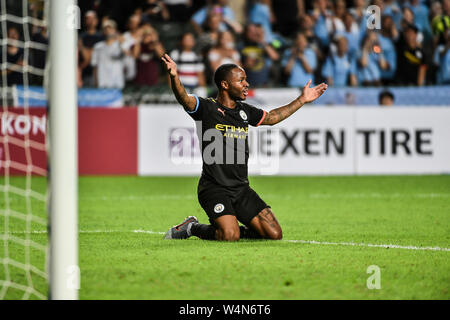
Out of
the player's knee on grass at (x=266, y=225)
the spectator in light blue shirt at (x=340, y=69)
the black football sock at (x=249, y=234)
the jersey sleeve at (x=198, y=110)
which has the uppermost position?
the spectator in light blue shirt at (x=340, y=69)

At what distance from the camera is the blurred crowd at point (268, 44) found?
52.8 ft

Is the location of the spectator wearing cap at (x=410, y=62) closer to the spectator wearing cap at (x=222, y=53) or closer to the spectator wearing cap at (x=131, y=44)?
the spectator wearing cap at (x=222, y=53)

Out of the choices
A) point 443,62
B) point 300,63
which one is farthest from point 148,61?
point 443,62

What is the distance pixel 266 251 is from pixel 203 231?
94 centimetres

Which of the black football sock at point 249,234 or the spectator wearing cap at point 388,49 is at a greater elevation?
the spectator wearing cap at point 388,49

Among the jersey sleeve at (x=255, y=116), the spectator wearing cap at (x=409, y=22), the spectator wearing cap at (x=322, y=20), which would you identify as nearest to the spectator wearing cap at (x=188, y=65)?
the spectator wearing cap at (x=322, y=20)

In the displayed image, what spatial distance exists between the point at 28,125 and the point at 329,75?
19.4 feet

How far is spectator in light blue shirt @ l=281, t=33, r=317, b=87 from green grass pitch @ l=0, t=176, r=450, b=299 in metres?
4.48

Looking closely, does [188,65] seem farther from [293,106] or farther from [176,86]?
[176,86]

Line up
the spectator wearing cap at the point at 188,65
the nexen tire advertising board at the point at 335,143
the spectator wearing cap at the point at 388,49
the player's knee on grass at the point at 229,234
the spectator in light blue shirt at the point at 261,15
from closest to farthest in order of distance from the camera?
1. the player's knee on grass at the point at 229,234
2. the nexen tire advertising board at the point at 335,143
3. the spectator wearing cap at the point at 188,65
4. the spectator wearing cap at the point at 388,49
5. the spectator in light blue shirt at the point at 261,15

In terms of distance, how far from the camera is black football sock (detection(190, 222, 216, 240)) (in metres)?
7.35

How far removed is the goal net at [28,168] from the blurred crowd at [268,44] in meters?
1.46

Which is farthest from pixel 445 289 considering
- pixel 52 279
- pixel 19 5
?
pixel 19 5
